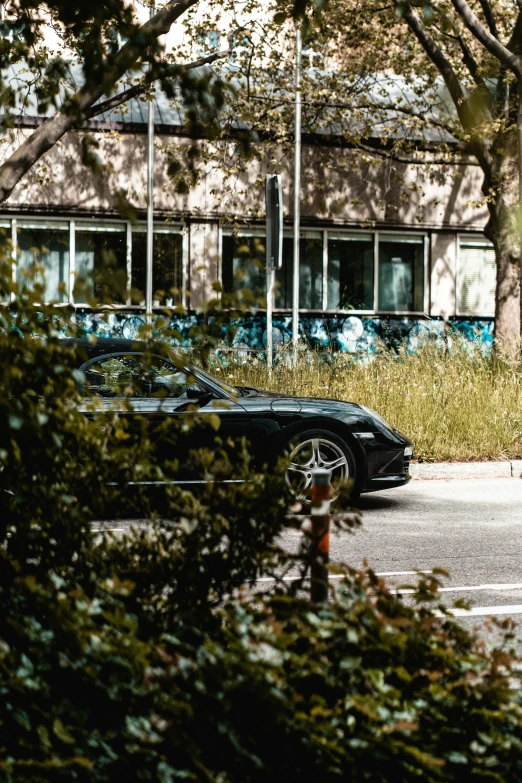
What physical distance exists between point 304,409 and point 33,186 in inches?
526

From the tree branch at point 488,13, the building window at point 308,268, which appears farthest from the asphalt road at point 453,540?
the building window at point 308,268

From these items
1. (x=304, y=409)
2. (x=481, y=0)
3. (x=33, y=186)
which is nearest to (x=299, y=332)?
(x=33, y=186)

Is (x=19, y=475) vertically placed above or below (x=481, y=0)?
below

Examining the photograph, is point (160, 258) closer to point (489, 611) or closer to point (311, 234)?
point (311, 234)

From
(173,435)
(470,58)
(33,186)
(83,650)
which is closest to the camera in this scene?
(83,650)

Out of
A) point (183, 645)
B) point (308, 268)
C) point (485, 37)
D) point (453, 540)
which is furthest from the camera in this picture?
point (308, 268)

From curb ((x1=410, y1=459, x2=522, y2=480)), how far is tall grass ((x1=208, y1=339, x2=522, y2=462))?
0.30 meters

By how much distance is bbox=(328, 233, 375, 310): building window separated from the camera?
22.8 meters

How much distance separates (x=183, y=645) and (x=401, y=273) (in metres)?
21.0

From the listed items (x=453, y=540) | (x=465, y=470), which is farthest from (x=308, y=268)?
(x=453, y=540)

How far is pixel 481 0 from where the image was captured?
53.6 feet

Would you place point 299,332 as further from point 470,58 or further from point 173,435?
point 173,435

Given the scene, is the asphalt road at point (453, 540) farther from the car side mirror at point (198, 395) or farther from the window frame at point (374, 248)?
the window frame at point (374, 248)

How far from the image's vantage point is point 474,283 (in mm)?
23484
